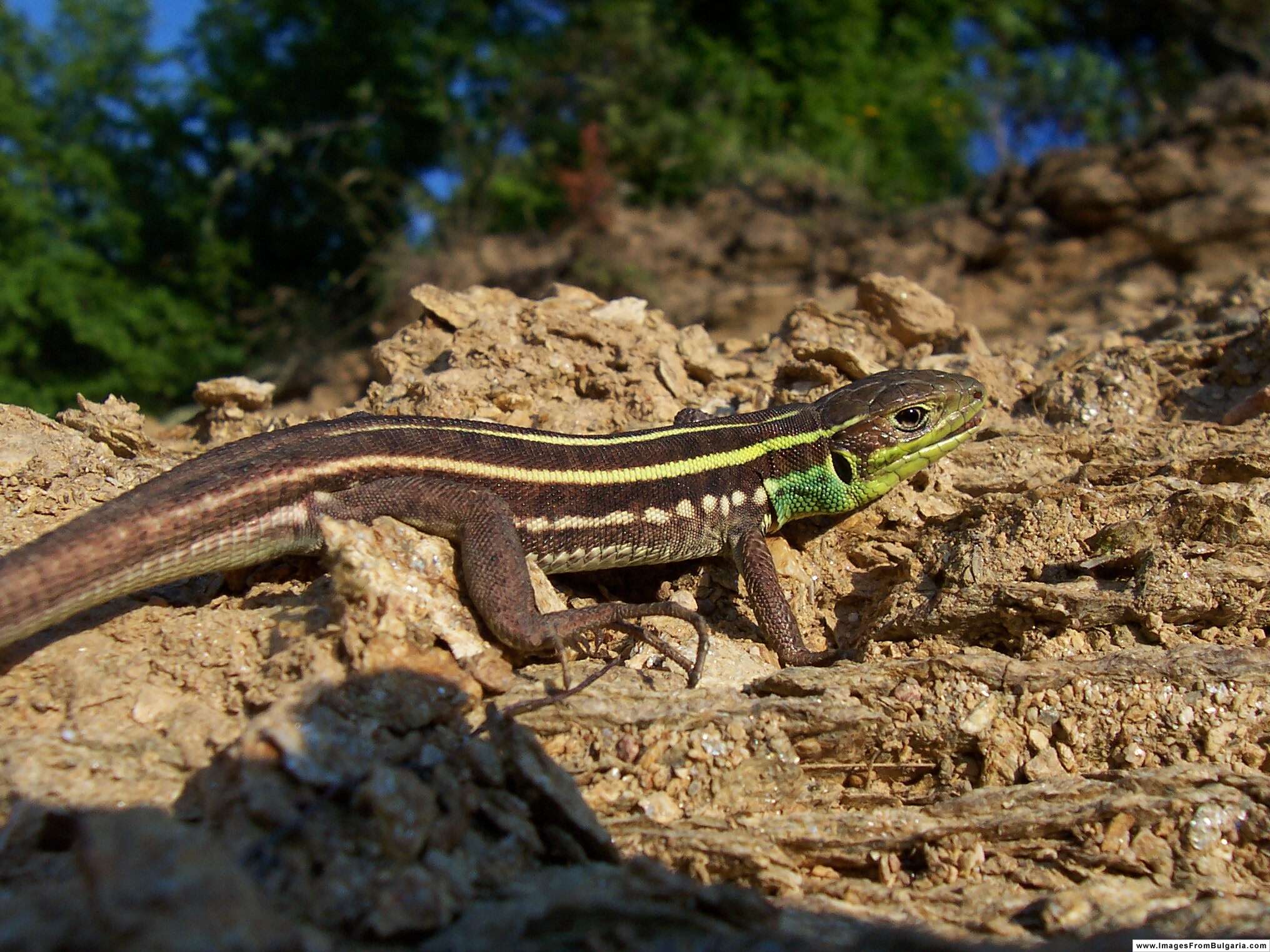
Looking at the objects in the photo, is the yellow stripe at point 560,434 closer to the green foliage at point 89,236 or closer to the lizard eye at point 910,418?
the lizard eye at point 910,418

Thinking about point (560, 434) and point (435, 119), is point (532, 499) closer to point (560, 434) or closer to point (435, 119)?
point (560, 434)

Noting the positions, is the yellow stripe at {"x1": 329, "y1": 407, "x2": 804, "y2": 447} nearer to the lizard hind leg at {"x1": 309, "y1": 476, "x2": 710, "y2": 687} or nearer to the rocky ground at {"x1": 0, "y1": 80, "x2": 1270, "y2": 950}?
the lizard hind leg at {"x1": 309, "y1": 476, "x2": 710, "y2": 687}

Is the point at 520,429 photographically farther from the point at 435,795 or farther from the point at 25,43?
the point at 25,43

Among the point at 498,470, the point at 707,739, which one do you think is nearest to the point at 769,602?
the point at 707,739

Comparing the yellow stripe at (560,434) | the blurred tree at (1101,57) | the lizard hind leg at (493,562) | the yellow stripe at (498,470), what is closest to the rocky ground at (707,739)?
the lizard hind leg at (493,562)

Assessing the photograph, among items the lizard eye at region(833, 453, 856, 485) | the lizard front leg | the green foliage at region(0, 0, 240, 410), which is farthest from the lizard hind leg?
the green foliage at region(0, 0, 240, 410)

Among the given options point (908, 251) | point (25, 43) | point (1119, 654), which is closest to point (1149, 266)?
point (908, 251)
